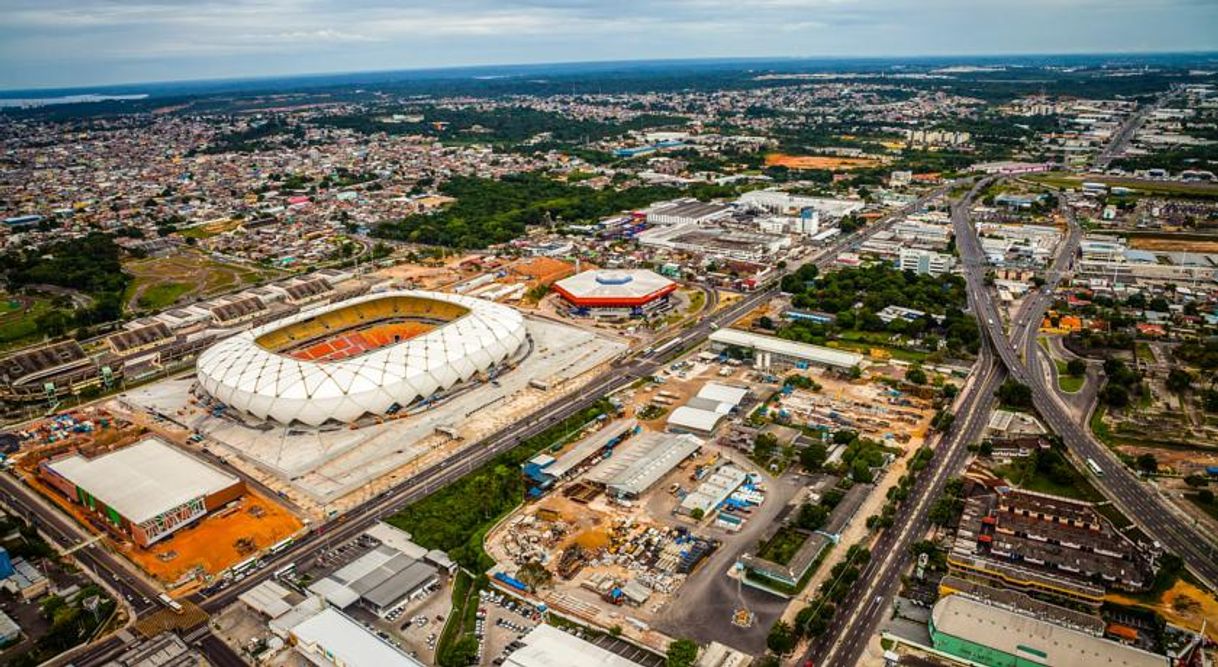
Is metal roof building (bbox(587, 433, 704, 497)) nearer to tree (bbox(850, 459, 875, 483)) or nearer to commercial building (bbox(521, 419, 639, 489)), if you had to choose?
commercial building (bbox(521, 419, 639, 489))

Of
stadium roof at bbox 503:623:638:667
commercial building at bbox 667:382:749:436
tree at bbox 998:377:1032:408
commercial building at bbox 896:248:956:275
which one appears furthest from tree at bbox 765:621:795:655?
commercial building at bbox 896:248:956:275

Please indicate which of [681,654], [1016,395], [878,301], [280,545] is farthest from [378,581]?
[878,301]

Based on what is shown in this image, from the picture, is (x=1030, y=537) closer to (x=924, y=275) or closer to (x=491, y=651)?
(x=491, y=651)

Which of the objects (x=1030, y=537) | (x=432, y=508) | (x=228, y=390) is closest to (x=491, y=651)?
(x=432, y=508)

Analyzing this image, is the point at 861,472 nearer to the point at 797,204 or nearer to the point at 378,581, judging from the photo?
the point at 378,581

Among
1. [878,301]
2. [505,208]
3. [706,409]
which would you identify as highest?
[505,208]

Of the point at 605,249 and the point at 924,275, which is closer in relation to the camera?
the point at 924,275

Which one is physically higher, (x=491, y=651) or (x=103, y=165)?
(x=103, y=165)

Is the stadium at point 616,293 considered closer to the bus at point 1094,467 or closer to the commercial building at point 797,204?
the bus at point 1094,467
